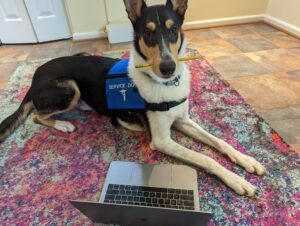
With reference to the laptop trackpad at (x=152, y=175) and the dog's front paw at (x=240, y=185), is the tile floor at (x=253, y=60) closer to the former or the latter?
the dog's front paw at (x=240, y=185)

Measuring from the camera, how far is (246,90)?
6.95ft

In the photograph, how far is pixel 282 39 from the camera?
306cm

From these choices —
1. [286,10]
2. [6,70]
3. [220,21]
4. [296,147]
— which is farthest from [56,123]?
[286,10]

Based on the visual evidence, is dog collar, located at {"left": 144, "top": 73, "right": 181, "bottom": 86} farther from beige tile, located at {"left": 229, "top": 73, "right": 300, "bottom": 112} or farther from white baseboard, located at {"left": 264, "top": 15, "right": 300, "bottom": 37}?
white baseboard, located at {"left": 264, "top": 15, "right": 300, "bottom": 37}

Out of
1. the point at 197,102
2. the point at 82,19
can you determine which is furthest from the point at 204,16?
the point at 197,102

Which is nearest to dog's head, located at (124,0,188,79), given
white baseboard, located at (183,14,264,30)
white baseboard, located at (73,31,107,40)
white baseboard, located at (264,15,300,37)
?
white baseboard, located at (73,31,107,40)

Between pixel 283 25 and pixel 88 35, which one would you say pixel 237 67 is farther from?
pixel 88 35

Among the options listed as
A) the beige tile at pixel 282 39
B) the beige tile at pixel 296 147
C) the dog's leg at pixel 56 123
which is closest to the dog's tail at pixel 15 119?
the dog's leg at pixel 56 123

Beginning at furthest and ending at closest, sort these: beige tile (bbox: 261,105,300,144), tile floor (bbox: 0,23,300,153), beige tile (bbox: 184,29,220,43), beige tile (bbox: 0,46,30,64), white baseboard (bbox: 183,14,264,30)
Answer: white baseboard (bbox: 183,14,264,30), beige tile (bbox: 184,29,220,43), beige tile (bbox: 0,46,30,64), tile floor (bbox: 0,23,300,153), beige tile (bbox: 261,105,300,144)

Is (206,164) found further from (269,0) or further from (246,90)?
(269,0)

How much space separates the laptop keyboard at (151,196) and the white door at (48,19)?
9.76 ft

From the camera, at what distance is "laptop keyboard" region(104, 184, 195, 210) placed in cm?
122

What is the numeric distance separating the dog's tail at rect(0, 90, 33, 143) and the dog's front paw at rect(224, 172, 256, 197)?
1591mm

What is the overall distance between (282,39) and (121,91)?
2.69 meters
